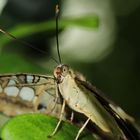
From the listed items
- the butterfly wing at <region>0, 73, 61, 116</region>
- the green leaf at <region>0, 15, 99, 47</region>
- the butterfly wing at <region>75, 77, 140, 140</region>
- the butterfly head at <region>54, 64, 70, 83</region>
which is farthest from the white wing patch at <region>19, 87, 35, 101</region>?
the green leaf at <region>0, 15, 99, 47</region>

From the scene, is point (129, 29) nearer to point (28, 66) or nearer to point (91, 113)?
point (28, 66)

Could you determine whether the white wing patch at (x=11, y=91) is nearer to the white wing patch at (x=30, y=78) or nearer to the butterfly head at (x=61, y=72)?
the white wing patch at (x=30, y=78)

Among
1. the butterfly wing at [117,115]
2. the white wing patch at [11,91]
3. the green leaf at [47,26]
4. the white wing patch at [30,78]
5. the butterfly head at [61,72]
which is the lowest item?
the butterfly wing at [117,115]

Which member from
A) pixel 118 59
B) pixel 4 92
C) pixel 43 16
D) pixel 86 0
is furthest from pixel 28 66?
pixel 86 0

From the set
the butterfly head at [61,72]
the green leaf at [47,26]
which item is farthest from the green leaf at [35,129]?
the green leaf at [47,26]

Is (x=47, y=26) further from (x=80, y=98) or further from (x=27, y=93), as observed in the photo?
(x=80, y=98)

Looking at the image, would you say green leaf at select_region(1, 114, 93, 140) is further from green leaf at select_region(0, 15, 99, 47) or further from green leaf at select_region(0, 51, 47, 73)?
green leaf at select_region(0, 15, 99, 47)
